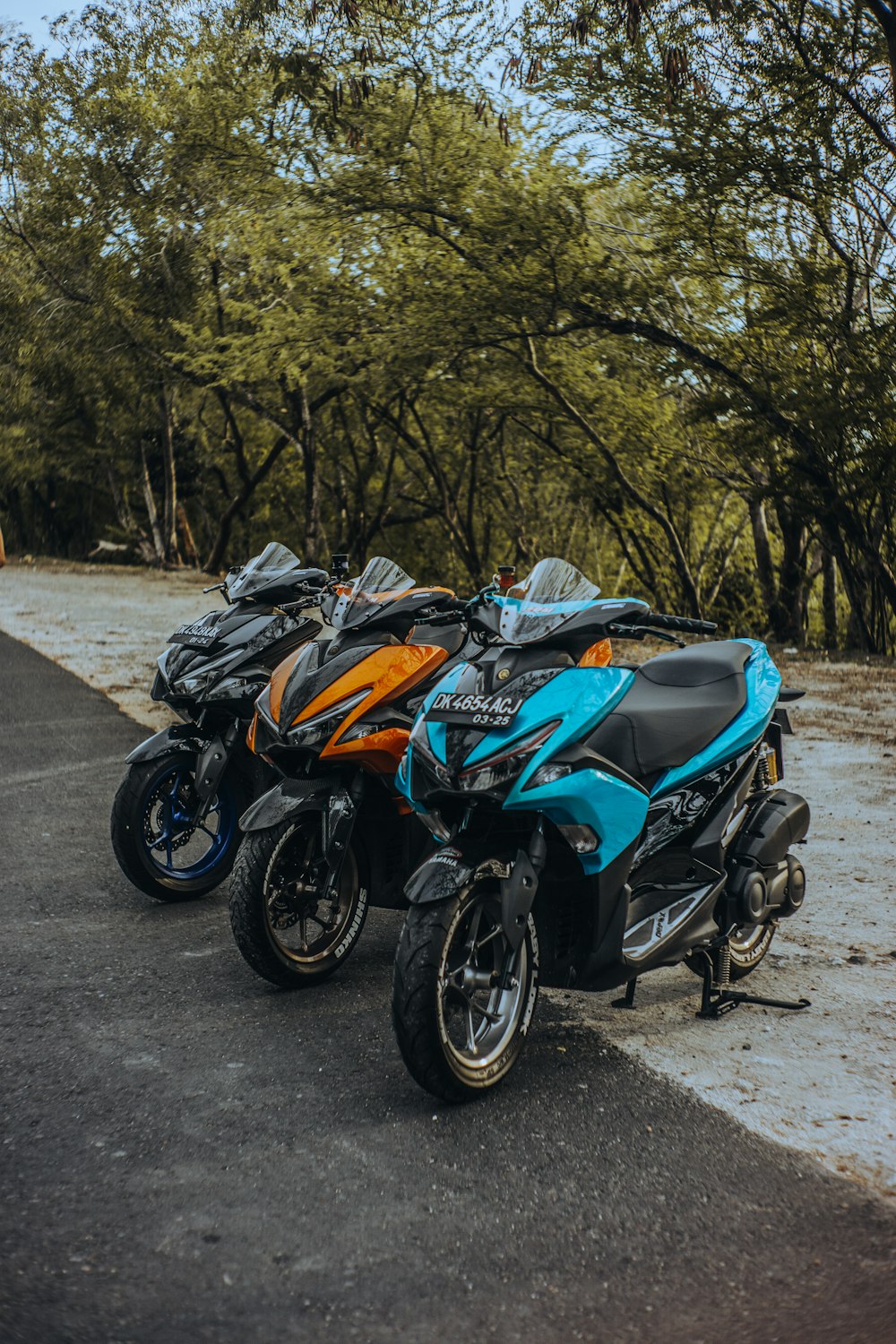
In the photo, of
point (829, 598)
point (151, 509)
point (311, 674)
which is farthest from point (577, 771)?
point (151, 509)

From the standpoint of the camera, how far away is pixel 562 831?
3361mm

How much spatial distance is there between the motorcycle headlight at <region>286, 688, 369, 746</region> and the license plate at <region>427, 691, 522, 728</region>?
601 mm

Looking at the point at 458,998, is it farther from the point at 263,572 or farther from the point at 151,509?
the point at 151,509

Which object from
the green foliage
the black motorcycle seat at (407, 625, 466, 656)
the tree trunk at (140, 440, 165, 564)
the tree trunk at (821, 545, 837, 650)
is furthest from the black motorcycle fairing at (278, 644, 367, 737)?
the tree trunk at (140, 440, 165, 564)

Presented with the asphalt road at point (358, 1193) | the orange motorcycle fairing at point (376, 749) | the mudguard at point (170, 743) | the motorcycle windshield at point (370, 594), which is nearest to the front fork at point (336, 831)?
the orange motorcycle fairing at point (376, 749)

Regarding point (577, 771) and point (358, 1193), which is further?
point (577, 771)

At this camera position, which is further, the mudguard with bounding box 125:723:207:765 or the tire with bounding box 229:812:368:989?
the mudguard with bounding box 125:723:207:765

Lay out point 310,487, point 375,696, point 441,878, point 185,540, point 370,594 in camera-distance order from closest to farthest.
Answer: point 441,878 < point 375,696 < point 370,594 < point 310,487 < point 185,540

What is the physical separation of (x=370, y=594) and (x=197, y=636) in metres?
0.89

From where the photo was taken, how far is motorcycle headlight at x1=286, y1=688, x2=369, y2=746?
13.1 ft

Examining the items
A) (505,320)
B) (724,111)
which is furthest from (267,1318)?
(505,320)

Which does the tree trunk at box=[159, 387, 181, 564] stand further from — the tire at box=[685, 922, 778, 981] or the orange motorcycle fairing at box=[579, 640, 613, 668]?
the tire at box=[685, 922, 778, 981]

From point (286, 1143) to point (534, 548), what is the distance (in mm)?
25883

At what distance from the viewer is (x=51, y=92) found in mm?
23750
